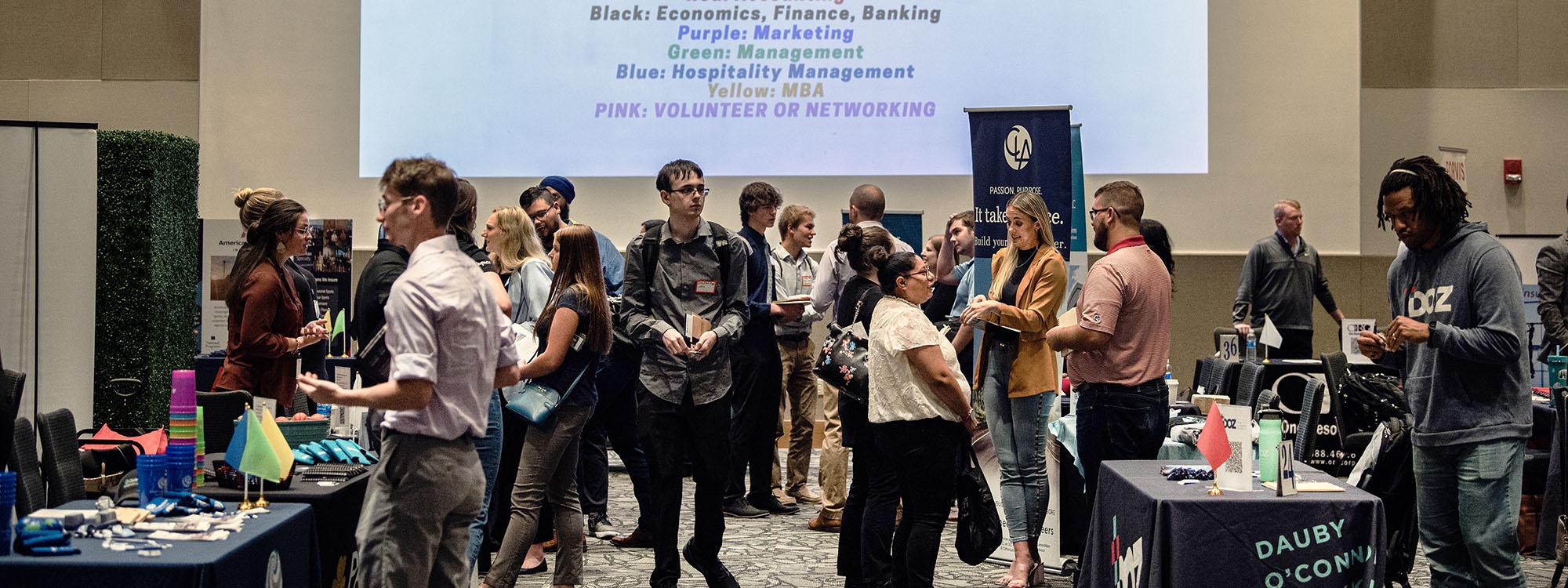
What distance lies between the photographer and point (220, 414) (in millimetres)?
3762

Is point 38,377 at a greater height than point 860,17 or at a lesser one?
lesser

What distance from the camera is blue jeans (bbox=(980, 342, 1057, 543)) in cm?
455

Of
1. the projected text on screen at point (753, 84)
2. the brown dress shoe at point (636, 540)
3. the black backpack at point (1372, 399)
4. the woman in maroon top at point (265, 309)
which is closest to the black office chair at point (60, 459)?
the woman in maroon top at point (265, 309)


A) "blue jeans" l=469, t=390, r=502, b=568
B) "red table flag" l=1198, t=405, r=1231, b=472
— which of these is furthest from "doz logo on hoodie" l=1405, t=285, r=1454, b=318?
"blue jeans" l=469, t=390, r=502, b=568

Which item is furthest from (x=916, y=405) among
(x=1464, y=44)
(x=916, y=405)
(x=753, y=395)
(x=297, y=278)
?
(x=1464, y=44)

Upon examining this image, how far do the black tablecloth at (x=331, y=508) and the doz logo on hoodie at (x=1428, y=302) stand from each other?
2761 mm

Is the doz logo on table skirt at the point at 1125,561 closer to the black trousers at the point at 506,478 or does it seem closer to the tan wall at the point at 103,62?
the black trousers at the point at 506,478

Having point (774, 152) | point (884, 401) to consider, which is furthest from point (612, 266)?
point (774, 152)

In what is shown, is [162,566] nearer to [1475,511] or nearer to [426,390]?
[426,390]

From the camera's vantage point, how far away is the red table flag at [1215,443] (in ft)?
10.4

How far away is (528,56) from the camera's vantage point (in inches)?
346

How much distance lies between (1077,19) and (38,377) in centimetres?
640

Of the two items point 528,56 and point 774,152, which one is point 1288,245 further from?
point 528,56

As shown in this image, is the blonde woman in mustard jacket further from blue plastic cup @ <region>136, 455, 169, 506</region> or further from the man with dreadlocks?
blue plastic cup @ <region>136, 455, 169, 506</region>
